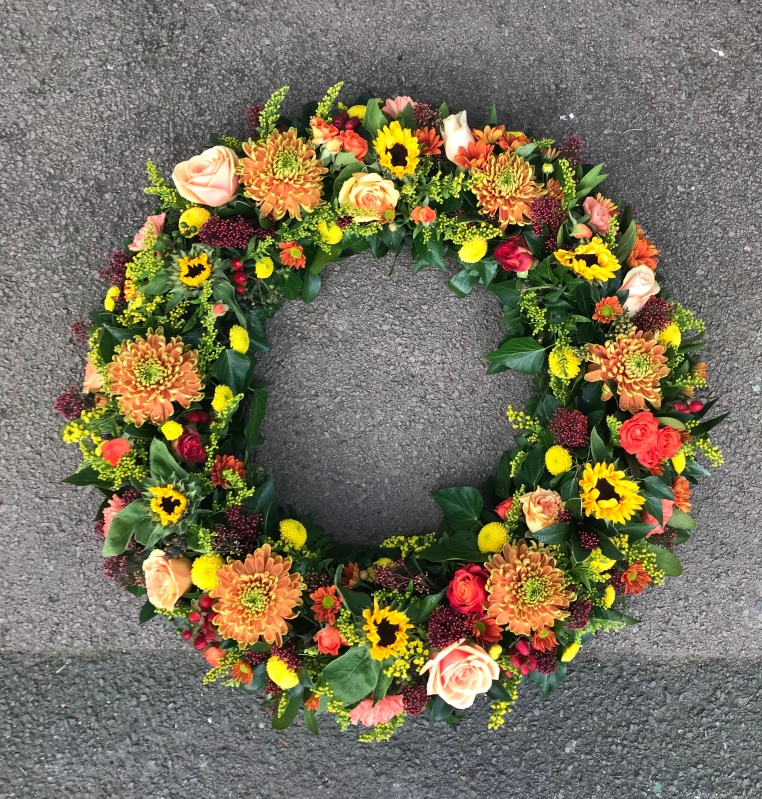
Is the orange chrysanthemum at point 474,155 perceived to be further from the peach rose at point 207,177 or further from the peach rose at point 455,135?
the peach rose at point 207,177

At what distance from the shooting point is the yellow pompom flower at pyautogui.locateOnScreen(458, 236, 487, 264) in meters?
1.20

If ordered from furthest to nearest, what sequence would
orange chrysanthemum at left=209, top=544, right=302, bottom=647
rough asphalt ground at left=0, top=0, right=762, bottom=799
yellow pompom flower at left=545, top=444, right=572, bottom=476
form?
1. rough asphalt ground at left=0, top=0, right=762, bottom=799
2. yellow pompom flower at left=545, top=444, right=572, bottom=476
3. orange chrysanthemum at left=209, top=544, right=302, bottom=647

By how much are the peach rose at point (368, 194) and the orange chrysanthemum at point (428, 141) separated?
12 centimetres

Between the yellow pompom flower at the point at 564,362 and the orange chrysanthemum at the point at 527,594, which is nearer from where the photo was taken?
the orange chrysanthemum at the point at 527,594

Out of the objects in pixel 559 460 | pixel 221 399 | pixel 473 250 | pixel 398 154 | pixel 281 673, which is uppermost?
pixel 398 154

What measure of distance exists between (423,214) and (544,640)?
0.86 meters

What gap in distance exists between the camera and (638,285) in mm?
1169

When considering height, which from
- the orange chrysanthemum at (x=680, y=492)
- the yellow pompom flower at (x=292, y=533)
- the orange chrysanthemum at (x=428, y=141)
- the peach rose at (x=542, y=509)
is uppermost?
the orange chrysanthemum at (x=428, y=141)

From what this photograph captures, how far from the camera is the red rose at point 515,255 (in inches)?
46.8

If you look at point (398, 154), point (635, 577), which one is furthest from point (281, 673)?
point (398, 154)

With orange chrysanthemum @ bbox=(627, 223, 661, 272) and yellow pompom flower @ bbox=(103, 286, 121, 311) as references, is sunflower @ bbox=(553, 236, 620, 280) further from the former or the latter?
yellow pompom flower @ bbox=(103, 286, 121, 311)

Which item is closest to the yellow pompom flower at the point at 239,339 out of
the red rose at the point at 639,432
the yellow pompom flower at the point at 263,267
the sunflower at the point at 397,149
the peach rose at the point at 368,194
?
the yellow pompom flower at the point at 263,267

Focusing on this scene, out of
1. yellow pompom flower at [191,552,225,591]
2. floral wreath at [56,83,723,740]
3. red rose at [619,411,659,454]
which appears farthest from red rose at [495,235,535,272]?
yellow pompom flower at [191,552,225,591]

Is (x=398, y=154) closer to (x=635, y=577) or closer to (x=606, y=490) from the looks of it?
(x=606, y=490)
